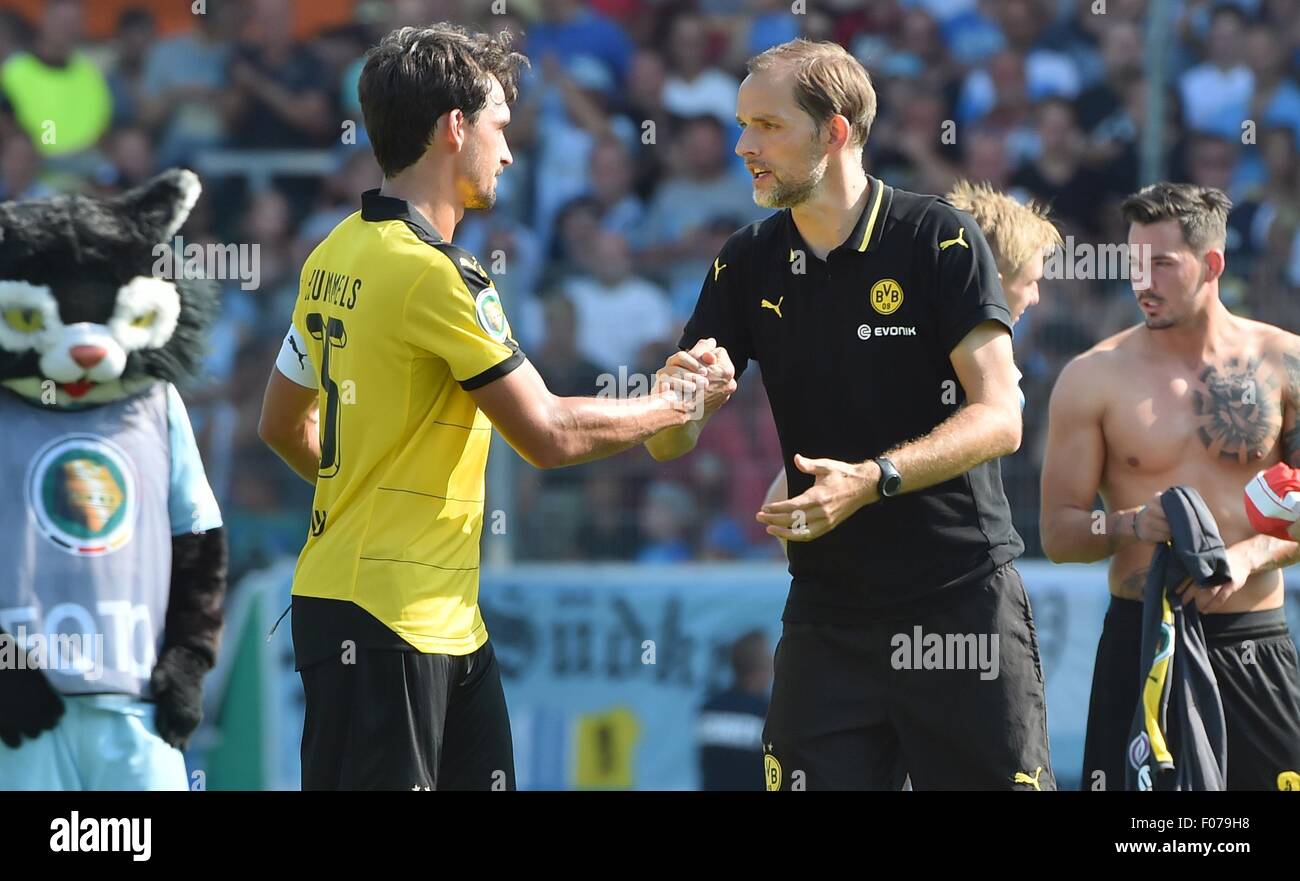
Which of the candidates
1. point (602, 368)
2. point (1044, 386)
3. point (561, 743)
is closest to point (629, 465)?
point (602, 368)

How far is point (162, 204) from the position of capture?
199 inches

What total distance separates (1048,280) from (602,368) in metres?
2.19

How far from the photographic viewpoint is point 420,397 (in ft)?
12.3

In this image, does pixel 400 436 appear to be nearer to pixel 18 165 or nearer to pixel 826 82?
pixel 826 82

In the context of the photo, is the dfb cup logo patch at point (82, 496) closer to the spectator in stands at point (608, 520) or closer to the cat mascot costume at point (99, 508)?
the cat mascot costume at point (99, 508)

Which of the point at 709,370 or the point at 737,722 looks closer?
the point at 709,370

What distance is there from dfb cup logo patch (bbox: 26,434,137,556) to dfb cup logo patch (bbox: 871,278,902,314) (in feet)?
7.44

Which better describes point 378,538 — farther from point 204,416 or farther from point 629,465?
point 204,416

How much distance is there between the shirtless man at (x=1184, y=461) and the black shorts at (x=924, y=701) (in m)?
0.85

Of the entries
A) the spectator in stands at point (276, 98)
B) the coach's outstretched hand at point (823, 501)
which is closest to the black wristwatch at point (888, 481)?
the coach's outstretched hand at point (823, 501)

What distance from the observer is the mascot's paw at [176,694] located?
4.84m

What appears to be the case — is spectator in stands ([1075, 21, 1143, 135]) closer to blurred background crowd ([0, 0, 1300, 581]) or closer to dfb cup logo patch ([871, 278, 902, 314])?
blurred background crowd ([0, 0, 1300, 581])

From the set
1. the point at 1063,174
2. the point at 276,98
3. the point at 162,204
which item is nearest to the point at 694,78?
the point at 1063,174

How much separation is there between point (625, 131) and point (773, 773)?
6389 millimetres
